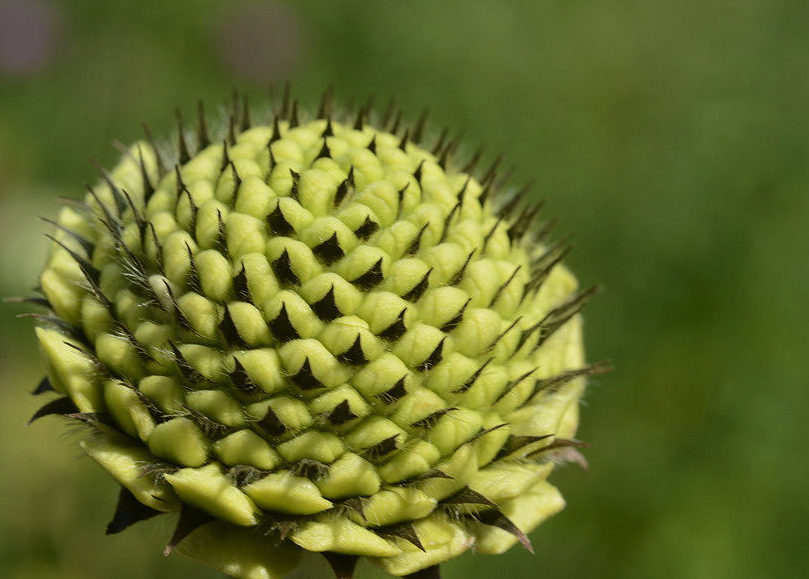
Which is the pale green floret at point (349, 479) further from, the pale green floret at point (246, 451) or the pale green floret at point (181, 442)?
the pale green floret at point (181, 442)

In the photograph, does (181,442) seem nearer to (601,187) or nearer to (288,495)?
(288,495)

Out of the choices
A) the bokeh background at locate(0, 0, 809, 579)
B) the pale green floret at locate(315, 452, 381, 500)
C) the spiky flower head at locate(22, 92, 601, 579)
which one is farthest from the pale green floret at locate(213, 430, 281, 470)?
the bokeh background at locate(0, 0, 809, 579)

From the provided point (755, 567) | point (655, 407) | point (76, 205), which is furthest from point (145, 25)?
point (755, 567)

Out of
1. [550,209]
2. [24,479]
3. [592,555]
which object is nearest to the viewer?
[24,479]

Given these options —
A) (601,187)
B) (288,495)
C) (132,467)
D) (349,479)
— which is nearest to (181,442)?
(132,467)

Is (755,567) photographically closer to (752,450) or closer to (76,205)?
(752,450)

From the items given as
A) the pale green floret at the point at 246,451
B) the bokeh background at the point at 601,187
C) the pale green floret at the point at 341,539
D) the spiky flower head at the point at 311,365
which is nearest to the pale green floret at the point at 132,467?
the spiky flower head at the point at 311,365
